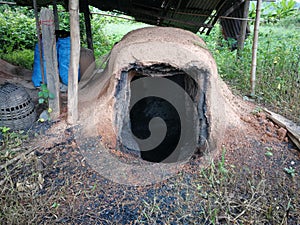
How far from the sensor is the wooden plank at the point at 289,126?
3.30 m

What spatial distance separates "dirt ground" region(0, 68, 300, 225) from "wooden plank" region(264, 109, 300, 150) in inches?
4.7

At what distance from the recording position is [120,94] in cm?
314

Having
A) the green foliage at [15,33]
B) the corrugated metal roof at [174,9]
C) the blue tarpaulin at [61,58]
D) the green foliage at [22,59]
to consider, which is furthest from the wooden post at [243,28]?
the green foliage at [15,33]

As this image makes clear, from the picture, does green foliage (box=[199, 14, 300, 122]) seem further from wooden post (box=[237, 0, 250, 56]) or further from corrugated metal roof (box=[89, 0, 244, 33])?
corrugated metal roof (box=[89, 0, 244, 33])

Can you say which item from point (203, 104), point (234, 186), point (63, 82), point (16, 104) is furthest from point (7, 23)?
point (234, 186)

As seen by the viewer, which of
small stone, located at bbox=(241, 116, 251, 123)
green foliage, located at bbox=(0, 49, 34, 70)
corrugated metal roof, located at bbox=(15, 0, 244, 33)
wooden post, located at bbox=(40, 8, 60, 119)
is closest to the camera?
wooden post, located at bbox=(40, 8, 60, 119)

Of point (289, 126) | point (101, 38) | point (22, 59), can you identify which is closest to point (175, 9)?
point (289, 126)

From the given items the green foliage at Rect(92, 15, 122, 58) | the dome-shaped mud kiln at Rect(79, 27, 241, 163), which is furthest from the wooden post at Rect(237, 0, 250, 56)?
the green foliage at Rect(92, 15, 122, 58)

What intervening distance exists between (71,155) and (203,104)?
5.21ft

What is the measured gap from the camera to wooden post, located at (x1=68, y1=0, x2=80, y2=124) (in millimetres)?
2982

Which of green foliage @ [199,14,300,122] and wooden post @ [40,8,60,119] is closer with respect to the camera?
wooden post @ [40,8,60,119]

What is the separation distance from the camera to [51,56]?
11.0 ft

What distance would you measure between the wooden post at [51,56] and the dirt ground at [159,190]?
1.48 ft

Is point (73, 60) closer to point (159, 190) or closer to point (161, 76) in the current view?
point (161, 76)
